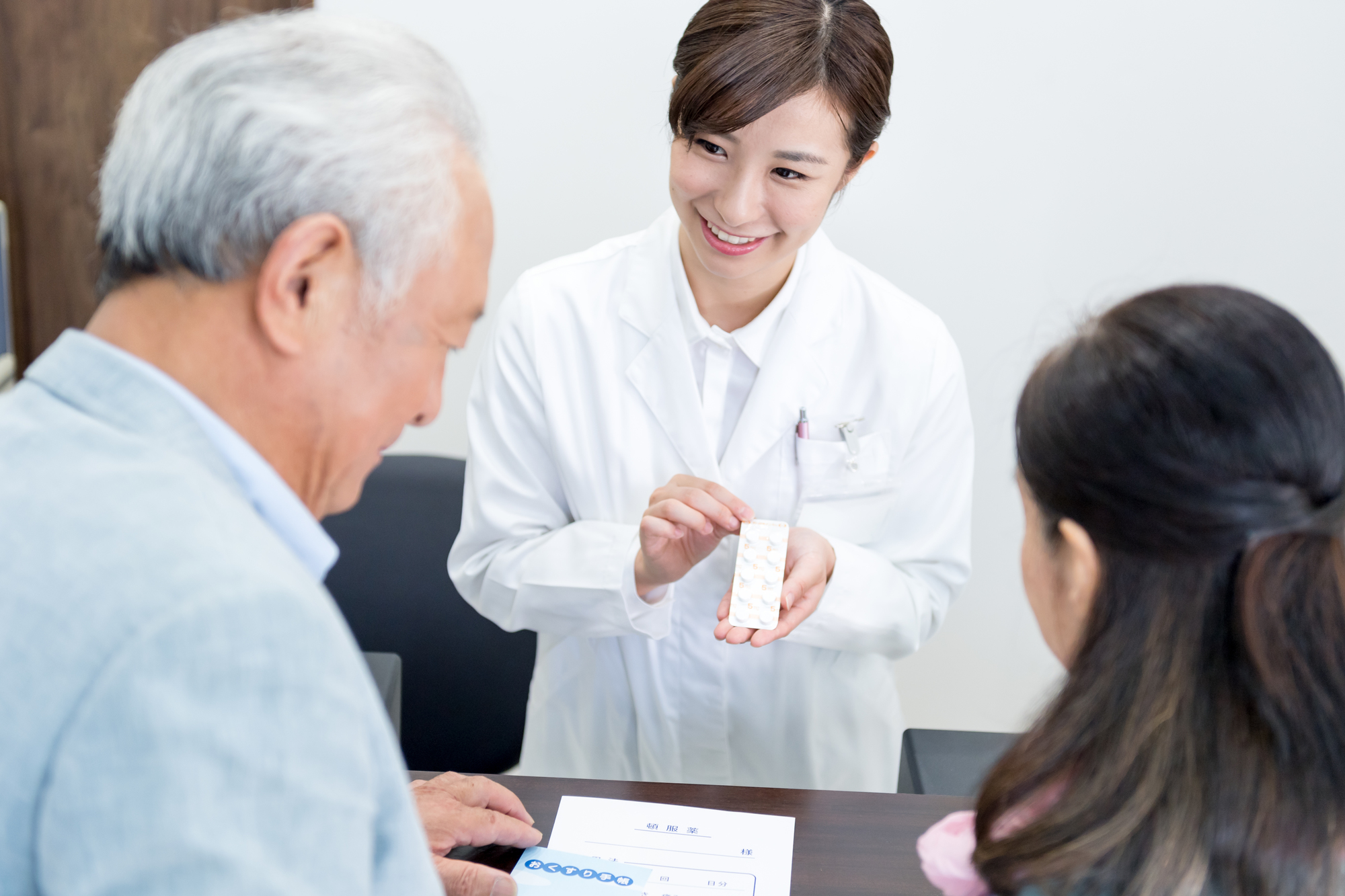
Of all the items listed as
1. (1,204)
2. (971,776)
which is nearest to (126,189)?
(971,776)

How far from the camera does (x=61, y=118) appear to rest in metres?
2.38

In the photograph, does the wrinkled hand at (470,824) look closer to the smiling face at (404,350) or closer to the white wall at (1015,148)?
the smiling face at (404,350)

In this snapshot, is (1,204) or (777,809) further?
(1,204)

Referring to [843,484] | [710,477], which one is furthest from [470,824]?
[843,484]

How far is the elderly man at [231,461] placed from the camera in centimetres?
53

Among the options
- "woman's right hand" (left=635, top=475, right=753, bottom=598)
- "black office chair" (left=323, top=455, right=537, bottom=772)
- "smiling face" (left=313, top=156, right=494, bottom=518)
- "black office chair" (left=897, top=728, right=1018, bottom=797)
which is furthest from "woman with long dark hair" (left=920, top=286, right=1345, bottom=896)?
"black office chair" (left=323, top=455, right=537, bottom=772)

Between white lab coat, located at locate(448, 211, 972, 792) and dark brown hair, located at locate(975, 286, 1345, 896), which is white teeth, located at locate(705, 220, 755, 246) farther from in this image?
dark brown hair, located at locate(975, 286, 1345, 896)

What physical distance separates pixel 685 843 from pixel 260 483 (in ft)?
2.08

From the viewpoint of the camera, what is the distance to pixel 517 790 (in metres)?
1.20

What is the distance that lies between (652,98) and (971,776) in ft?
4.49

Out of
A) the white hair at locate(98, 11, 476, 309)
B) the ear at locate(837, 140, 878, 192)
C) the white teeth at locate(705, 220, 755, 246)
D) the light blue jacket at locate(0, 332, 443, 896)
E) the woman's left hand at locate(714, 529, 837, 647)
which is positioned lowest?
the woman's left hand at locate(714, 529, 837, 647)

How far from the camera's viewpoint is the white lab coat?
4.83ft

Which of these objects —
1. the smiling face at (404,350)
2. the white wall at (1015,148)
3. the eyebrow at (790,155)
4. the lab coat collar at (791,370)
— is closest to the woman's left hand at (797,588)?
the lab coat collar at (791,370)

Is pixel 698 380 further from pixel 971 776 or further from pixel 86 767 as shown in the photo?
pixel 86 767
